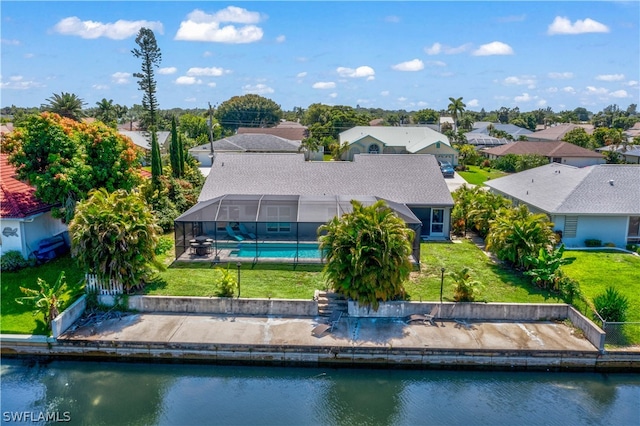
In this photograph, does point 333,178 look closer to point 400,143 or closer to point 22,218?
point 22,218

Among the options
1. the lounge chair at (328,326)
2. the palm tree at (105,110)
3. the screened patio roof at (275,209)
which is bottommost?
the lounge chair at (328,326)

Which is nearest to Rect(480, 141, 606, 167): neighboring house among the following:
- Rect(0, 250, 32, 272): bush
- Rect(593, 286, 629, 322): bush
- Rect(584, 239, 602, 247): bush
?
Rect(584, 239, 602, 247): bush

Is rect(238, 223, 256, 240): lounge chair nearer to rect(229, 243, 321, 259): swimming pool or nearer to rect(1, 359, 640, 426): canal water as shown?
rect(229, 243, 321, 259): swimming pool

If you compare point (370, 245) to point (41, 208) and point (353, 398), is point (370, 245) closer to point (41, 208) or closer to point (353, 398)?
point (353, 398)

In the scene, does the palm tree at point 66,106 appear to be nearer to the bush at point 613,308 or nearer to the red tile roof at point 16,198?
the red tile roof at point 16,198

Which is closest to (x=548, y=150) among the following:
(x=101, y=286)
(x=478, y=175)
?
(x=478, y=175)

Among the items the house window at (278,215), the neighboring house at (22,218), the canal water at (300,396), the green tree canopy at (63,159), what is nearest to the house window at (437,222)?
the house window at (278,215)
